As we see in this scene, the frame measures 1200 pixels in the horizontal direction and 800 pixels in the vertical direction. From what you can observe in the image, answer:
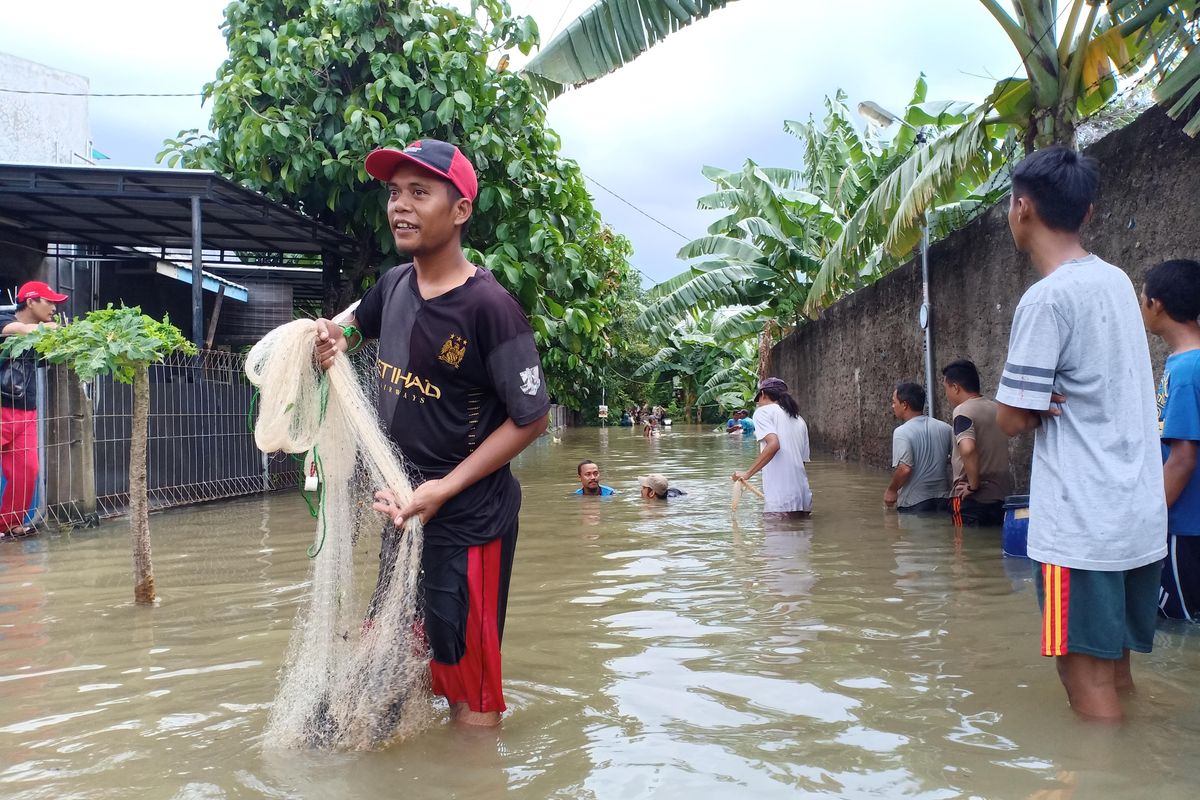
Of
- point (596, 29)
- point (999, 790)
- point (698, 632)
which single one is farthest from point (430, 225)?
point (596, 29)

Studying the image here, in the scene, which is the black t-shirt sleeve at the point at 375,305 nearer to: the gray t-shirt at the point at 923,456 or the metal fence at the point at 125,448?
the metal fence at the point at 125,448

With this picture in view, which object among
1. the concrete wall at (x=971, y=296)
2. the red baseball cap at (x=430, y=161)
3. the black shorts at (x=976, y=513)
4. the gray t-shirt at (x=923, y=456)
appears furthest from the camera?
the gray t-shirt at (x=923, y=456)

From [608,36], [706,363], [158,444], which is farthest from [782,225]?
[706,363]

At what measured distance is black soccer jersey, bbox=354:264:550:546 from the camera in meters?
2.87

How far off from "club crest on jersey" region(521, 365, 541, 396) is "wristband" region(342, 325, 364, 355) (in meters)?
0.75

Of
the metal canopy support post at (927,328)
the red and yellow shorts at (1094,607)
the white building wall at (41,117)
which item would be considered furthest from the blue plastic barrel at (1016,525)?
the white building wall at (41,117)

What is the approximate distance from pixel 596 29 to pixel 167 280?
1038cm

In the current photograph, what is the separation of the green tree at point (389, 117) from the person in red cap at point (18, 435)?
164 inches

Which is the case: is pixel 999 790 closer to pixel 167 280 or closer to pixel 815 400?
pixel 167 280

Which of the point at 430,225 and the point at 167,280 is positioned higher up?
the point at 167,280

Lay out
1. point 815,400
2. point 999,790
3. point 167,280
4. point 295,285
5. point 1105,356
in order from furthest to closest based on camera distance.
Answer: point 815,400 → point 295,285 → point 167,280 → point 1105,356 → point 999,790

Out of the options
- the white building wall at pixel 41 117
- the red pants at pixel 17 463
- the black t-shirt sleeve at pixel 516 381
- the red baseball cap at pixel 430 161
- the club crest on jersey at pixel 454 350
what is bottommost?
the red pants at pixel 17 463

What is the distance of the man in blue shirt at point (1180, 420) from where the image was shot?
363cm

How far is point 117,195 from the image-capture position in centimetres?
1048
